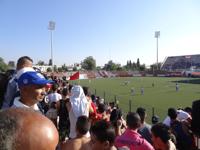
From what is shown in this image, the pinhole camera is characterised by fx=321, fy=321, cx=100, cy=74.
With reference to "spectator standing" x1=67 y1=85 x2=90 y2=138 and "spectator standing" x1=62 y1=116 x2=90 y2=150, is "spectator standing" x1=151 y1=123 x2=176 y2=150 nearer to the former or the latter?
"spectator standing" x1=62 y1=116 x2=90 y2=150

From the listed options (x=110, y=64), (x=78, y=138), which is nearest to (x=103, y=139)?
(x=78, y=138)

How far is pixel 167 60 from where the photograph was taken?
400 feet

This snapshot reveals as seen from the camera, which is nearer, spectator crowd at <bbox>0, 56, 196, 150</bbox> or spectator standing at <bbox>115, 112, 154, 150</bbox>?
spectator crowd at <bbox>0, 56, 196, 150</bbox>

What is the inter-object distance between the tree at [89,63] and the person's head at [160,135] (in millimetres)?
148503

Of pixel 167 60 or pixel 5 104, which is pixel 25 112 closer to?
pixel 5 104

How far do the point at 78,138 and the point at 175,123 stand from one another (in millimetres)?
2894

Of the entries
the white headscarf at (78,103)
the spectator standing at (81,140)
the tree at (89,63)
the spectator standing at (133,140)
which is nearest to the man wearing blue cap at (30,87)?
the spectator standing at (81,140)

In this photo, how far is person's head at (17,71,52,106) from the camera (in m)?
3.77

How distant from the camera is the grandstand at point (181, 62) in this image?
346ft

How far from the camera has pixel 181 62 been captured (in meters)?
112

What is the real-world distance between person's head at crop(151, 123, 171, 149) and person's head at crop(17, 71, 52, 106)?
8.07ft

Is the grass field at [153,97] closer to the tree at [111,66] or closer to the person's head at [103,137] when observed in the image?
the person's head at [103,137]

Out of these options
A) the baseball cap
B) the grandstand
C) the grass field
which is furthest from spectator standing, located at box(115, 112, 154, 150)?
the grandstand

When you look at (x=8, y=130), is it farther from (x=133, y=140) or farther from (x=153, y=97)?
(x=153, y=97)
